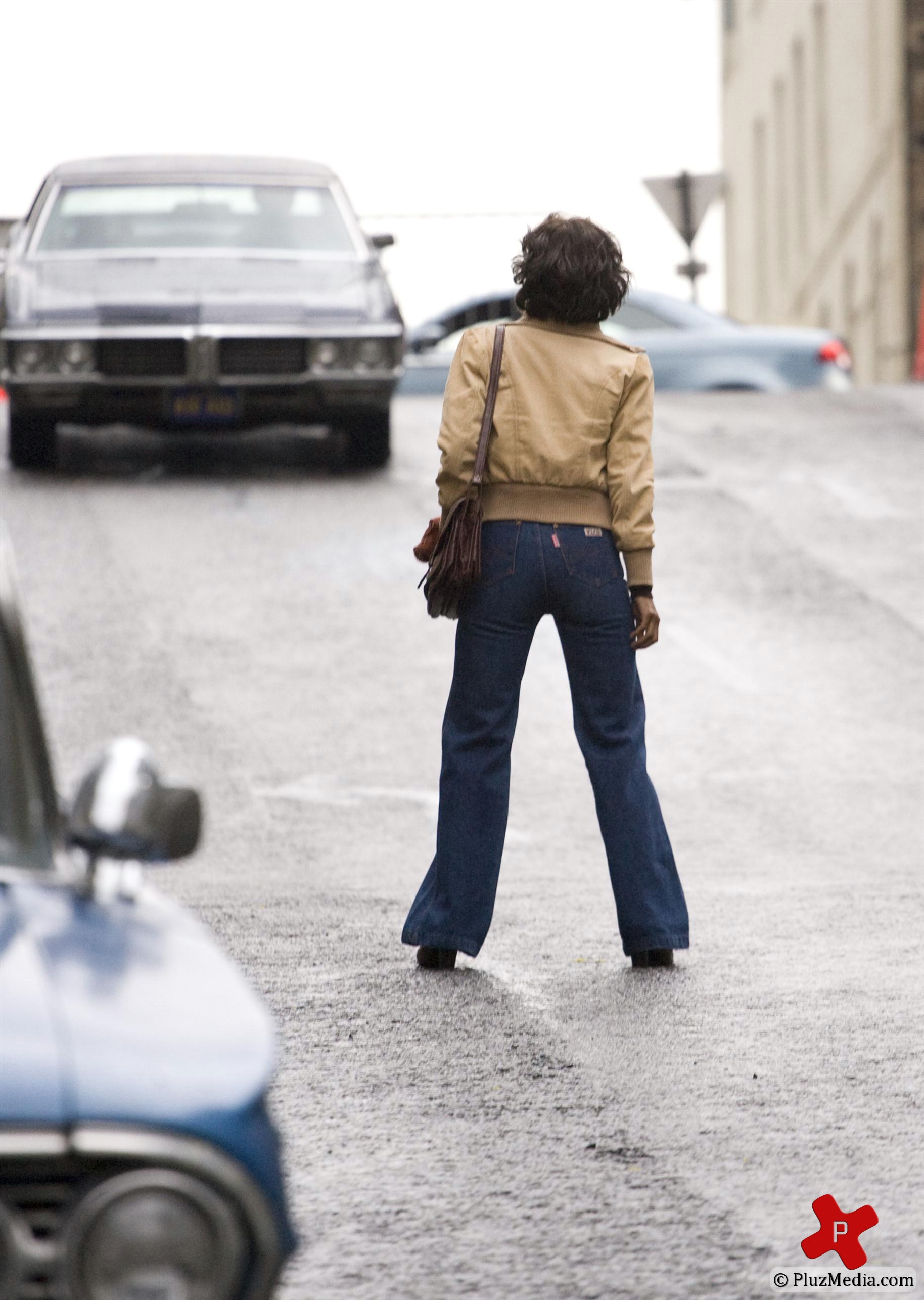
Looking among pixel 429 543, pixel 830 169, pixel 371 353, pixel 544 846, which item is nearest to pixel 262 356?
pixel 371 353

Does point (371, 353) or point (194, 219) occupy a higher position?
point (194, 219)

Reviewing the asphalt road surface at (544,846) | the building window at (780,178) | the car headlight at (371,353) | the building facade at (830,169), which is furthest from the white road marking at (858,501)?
the building window at (780,178)

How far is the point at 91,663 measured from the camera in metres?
10.4

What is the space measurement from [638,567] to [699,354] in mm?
14308

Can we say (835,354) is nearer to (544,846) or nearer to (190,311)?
(190,311)

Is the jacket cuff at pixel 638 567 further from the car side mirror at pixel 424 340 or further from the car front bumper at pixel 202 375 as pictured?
the car side mirror at pixel 424 340

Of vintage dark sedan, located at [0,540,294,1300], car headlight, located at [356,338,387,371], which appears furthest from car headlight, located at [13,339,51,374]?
vintage dark sedan, located at [0,540,294,1300]

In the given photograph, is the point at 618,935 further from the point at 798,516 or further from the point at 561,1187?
the point at 798,516

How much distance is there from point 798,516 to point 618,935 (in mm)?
7877

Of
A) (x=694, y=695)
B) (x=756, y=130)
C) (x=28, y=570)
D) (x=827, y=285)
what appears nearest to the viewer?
(x=694, y=695)

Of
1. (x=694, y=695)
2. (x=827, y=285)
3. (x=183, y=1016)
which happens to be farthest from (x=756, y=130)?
(x=183, y=1016)

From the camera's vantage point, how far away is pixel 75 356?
1362 centimetres

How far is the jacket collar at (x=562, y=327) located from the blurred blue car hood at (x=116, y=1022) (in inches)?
110

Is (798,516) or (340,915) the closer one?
(340,915)
